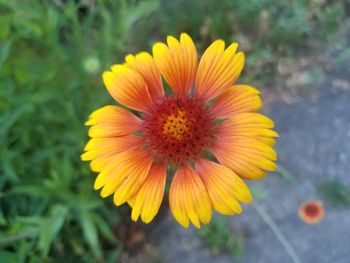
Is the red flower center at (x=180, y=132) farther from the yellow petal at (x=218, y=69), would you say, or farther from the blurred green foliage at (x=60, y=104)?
the blurred green foliage at (x=60, y=104)

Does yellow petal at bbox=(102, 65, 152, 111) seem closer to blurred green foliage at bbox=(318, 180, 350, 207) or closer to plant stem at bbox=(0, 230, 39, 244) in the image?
plant stem at bbox=(0, 230, 39, 244)

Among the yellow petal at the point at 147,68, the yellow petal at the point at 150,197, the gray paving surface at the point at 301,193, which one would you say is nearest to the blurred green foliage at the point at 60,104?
the gray paving surface at the point at 301,193

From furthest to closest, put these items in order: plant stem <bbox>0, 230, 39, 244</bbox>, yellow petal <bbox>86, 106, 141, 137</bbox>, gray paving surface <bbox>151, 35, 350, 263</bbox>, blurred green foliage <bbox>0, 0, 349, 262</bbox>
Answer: gray paving surface <bbox>151, 35, 350, 263</bbox> → blurred green foliage <bbox>0, 0, 349, 262</bbox> → plant stem <bbox>0, 230, 39, 244</bbox> → yellow petal <bbox>86, 106, 141, 137</bbox>

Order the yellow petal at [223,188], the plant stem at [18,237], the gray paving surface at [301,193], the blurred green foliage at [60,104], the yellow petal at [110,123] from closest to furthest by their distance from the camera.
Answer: the yellow petal at [223,188], the yellow petal at [110,123], the plant stem at [18,237], the blurred green foliage at [60,104], the gray paving surface at [301,193]

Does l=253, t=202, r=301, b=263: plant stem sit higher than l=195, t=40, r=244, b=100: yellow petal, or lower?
lower

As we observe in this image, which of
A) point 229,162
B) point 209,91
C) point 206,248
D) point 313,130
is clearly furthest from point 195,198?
point 313,130

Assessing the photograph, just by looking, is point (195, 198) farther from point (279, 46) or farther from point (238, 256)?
point (279, 46)

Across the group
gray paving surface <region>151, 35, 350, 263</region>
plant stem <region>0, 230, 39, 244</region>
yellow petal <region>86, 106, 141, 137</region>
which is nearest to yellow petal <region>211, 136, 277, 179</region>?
yellow petal <region>86, 106, 141, 137</region>
